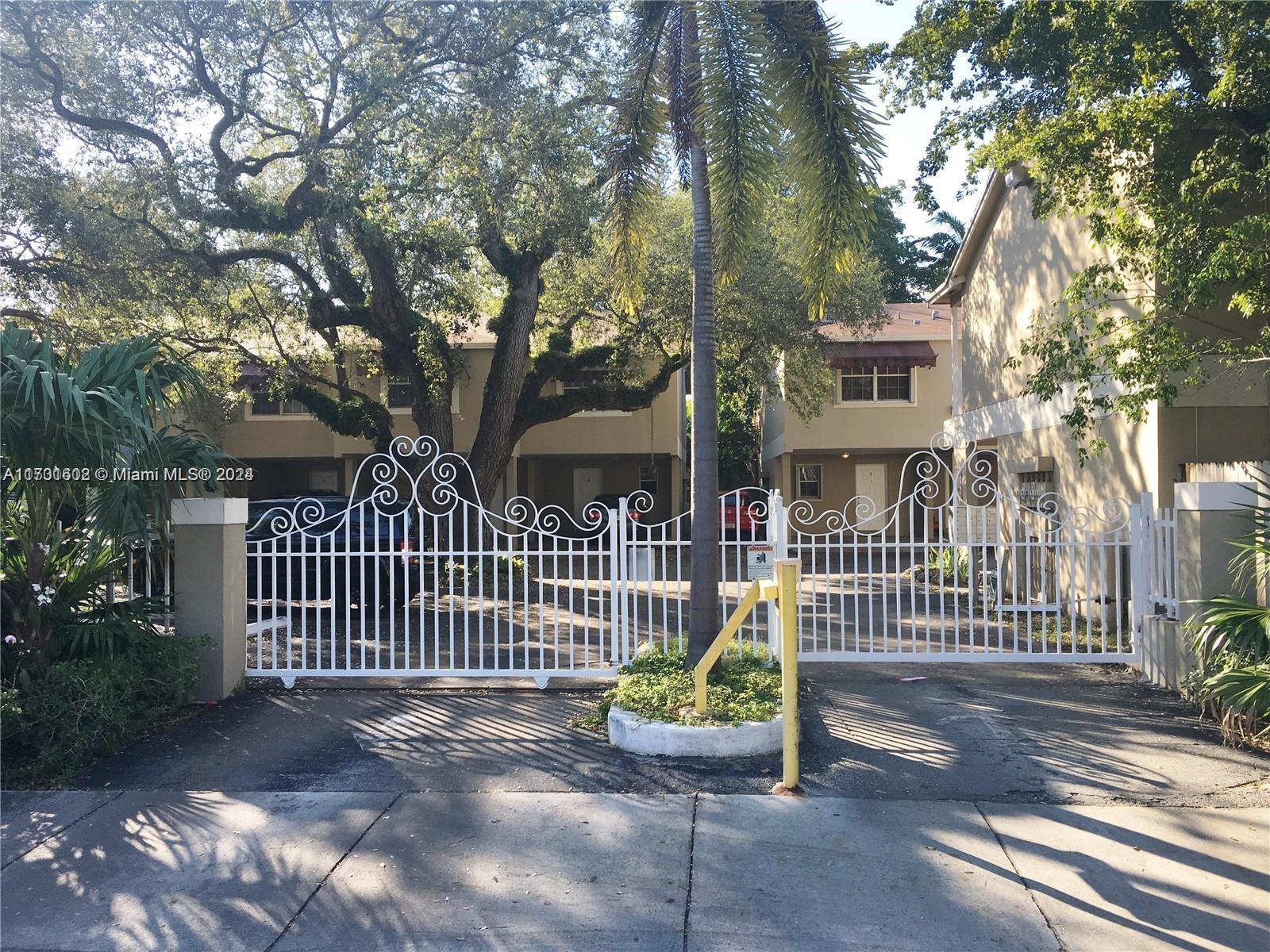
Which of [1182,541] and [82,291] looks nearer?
[1182,541]

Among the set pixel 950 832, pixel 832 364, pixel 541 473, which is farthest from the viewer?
pixel 541 473

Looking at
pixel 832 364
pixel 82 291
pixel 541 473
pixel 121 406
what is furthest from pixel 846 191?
pixel 541 473

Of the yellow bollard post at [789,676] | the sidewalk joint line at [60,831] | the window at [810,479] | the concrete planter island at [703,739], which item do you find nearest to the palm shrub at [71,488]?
the sidewalk joint line at [60,831]

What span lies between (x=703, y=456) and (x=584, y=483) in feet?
68.8

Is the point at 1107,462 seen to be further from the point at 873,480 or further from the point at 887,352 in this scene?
the point at 873,480

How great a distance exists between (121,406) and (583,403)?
12.9 m

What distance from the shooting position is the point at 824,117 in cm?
763

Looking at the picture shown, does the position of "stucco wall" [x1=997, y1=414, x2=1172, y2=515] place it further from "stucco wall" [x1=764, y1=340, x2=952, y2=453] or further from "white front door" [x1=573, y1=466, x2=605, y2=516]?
"white front door" [x1=573, y1=466, x2=605, y2=516]

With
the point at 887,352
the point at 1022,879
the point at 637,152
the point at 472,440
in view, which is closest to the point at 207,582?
the point at 637,152

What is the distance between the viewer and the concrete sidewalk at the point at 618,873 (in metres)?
4.06

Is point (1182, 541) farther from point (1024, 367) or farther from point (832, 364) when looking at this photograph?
point (832, 364)

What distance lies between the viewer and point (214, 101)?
42.8ft

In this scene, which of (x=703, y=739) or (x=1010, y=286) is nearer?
(x=703, y=739)

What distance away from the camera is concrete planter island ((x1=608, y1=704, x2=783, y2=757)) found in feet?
20.5
